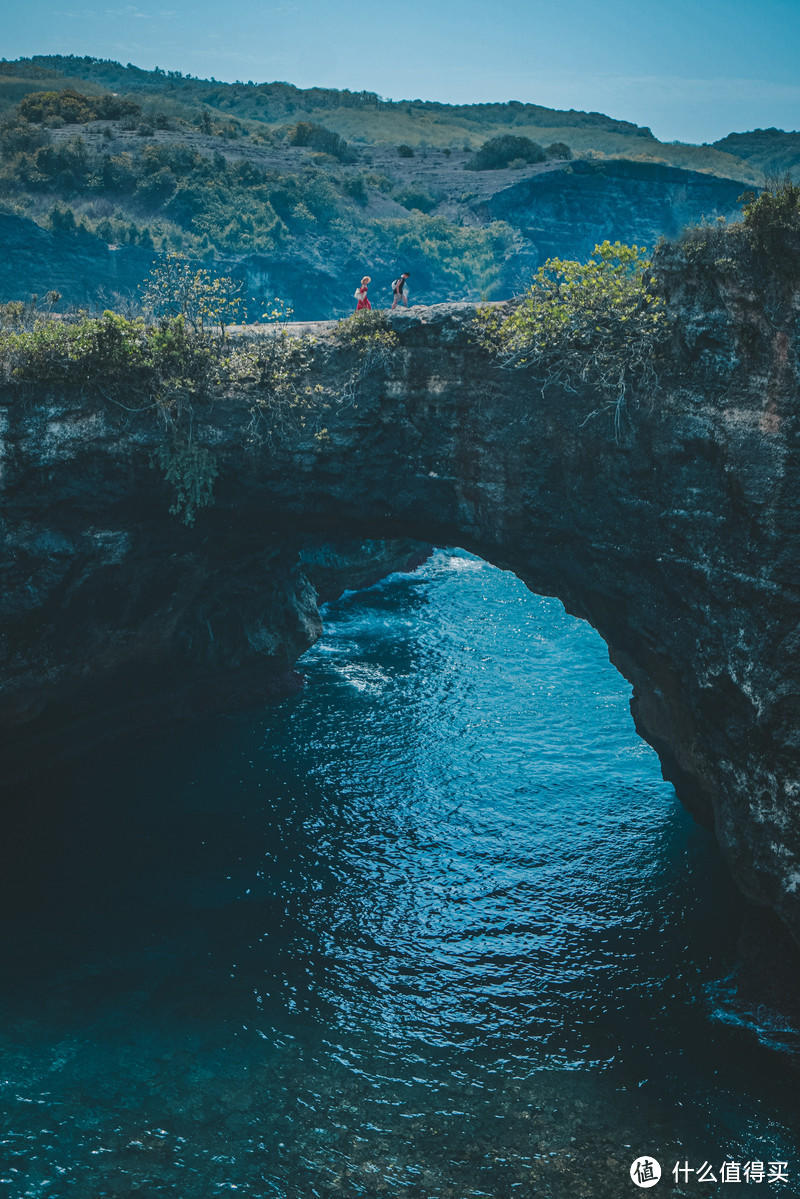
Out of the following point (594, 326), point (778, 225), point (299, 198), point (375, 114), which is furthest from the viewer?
point (375, 114)

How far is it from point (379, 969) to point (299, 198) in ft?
192

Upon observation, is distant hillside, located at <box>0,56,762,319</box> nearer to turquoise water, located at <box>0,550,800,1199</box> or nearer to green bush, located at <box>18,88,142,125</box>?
green bush, located at <box>18,88,142,125</box>

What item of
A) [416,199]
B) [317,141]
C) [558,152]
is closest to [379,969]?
[416,199]

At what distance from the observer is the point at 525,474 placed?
1784cm

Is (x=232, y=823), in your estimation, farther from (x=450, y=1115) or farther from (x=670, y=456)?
(x=670, y=456)

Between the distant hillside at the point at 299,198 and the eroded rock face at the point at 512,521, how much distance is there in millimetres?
30711

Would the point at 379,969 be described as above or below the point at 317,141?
below

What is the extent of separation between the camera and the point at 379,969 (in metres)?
16.4

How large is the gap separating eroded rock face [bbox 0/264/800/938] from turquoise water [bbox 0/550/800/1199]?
219 cm

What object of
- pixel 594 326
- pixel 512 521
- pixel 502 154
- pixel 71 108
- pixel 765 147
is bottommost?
pixel 512 521

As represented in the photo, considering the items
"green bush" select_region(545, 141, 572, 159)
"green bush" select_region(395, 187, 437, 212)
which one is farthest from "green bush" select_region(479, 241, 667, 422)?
"green bush" select_region(545, 141, 572, 159)

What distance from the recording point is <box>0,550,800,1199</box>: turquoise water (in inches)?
508

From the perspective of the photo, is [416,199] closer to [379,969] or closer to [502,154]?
[502,154]

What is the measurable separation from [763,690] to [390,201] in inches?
2570
